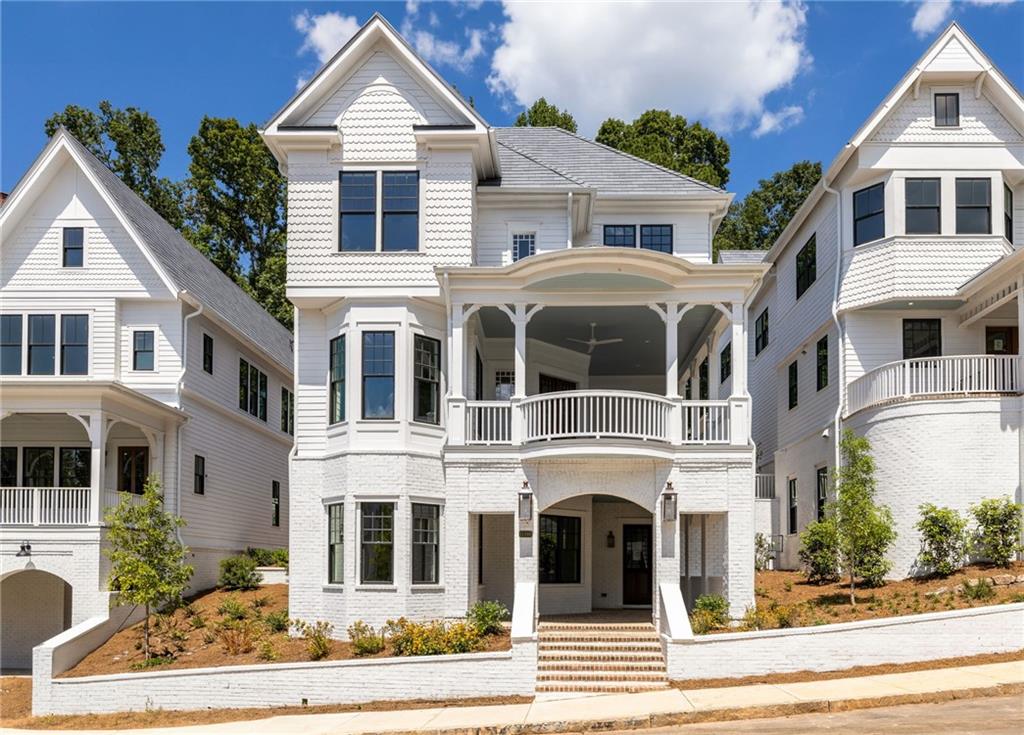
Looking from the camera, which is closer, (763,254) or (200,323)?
(200,323)

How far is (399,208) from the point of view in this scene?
23.9 m

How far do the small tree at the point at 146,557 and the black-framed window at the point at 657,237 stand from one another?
42.6 feet

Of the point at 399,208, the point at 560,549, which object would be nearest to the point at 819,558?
the point at 560,549

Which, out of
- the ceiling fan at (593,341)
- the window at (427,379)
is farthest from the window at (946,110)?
the window at (427,379)

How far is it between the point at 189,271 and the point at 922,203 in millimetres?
20344

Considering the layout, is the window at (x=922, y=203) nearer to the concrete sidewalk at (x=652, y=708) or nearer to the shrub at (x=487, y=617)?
the concrete sidewalk at (x=652, y=708)

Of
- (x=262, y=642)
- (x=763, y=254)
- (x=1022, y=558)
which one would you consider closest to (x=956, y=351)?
(x=1022, y=558)

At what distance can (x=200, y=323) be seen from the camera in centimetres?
2972

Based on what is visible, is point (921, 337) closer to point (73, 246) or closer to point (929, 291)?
point (929, 291)

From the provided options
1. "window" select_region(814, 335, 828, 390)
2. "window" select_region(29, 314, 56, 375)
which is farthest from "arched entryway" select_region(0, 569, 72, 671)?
"window" select_region(814, 335, 828, 390)

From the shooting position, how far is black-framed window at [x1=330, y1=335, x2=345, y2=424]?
23.5 m

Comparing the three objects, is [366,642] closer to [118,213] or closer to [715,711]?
[715,711]

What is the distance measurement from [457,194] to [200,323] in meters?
9.84

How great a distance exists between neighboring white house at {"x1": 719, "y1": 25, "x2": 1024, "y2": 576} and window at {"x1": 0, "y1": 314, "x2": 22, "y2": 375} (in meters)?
21.3
